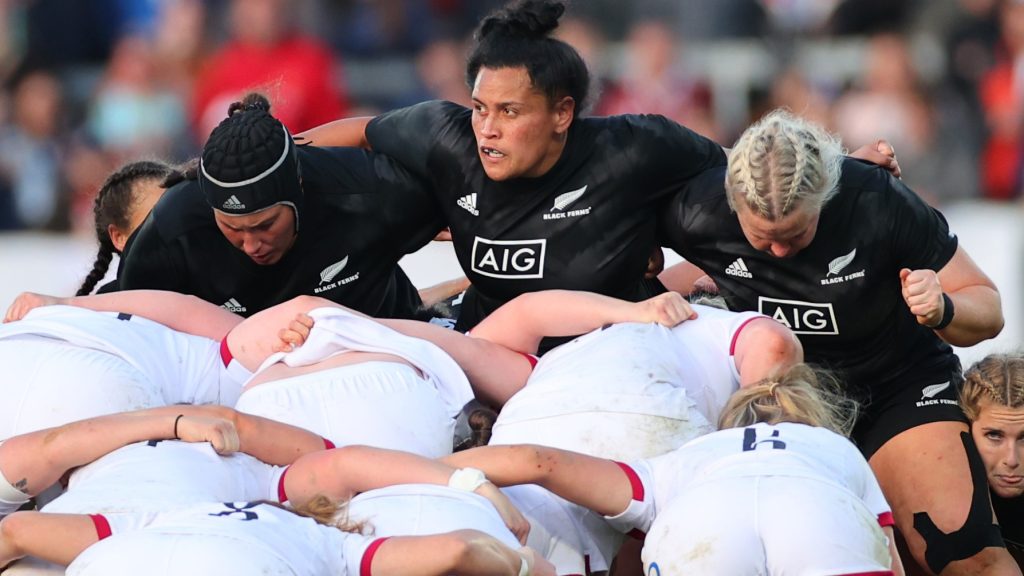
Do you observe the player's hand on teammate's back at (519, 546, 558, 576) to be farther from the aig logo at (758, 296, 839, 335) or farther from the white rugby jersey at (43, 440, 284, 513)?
the aig logo at (758, 296, 839, 335)

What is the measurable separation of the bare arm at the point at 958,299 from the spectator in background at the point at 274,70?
4.17 m

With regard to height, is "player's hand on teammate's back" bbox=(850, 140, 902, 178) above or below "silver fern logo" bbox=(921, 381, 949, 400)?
above

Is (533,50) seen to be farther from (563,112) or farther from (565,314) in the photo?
(565,314)

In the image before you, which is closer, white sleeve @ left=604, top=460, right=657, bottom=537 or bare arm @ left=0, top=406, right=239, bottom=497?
white sleeve @ left=604, top=460, right=657, bottom=537

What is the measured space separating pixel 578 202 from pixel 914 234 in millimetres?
949

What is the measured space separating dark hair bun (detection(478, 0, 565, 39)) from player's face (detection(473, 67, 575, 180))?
134mm

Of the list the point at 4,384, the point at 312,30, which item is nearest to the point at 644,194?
the point at 4,384

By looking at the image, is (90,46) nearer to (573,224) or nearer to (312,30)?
(312,30)

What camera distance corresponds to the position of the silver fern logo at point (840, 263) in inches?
165

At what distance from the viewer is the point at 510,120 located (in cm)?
429

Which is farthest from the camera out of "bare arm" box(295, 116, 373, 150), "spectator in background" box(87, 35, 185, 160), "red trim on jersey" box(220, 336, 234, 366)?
"spectator in background" box(87, 35, 185, 160)

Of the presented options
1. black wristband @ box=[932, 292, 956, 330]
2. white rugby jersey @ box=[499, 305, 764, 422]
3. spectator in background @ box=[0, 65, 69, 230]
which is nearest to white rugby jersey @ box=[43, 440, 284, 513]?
white rugby jersey @ box=[499, 305, 764, 422]

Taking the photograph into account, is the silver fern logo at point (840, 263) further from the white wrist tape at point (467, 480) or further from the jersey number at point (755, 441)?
the white wrist tape at point (467, 480)

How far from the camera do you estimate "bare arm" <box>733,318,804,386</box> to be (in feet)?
12.4
